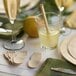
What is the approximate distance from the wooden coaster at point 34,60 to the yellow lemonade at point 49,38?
0.08m

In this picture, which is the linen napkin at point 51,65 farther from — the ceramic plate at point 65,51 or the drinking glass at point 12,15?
the drinking glass at point 12,15

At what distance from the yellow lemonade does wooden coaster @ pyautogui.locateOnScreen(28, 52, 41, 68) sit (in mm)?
78

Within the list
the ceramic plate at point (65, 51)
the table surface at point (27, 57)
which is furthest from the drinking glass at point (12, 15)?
the ceramic plate at point (65, 51)

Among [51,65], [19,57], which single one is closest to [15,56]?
[19,57]

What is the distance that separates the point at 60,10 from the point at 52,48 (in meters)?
0.23

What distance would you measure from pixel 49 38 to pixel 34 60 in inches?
5.3

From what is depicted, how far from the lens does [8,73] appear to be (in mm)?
781

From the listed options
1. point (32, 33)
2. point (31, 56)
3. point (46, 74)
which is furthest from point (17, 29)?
point (46, 74)

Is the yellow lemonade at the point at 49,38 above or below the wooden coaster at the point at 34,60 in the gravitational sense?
above

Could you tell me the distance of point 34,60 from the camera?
2.69 ft

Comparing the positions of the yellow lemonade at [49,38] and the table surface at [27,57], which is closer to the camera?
the table surface at [27,57]

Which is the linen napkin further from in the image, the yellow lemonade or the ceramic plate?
the yellow lemonade

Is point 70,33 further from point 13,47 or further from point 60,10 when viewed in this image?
point 13,47

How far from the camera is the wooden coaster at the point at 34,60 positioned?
2.64 feet
